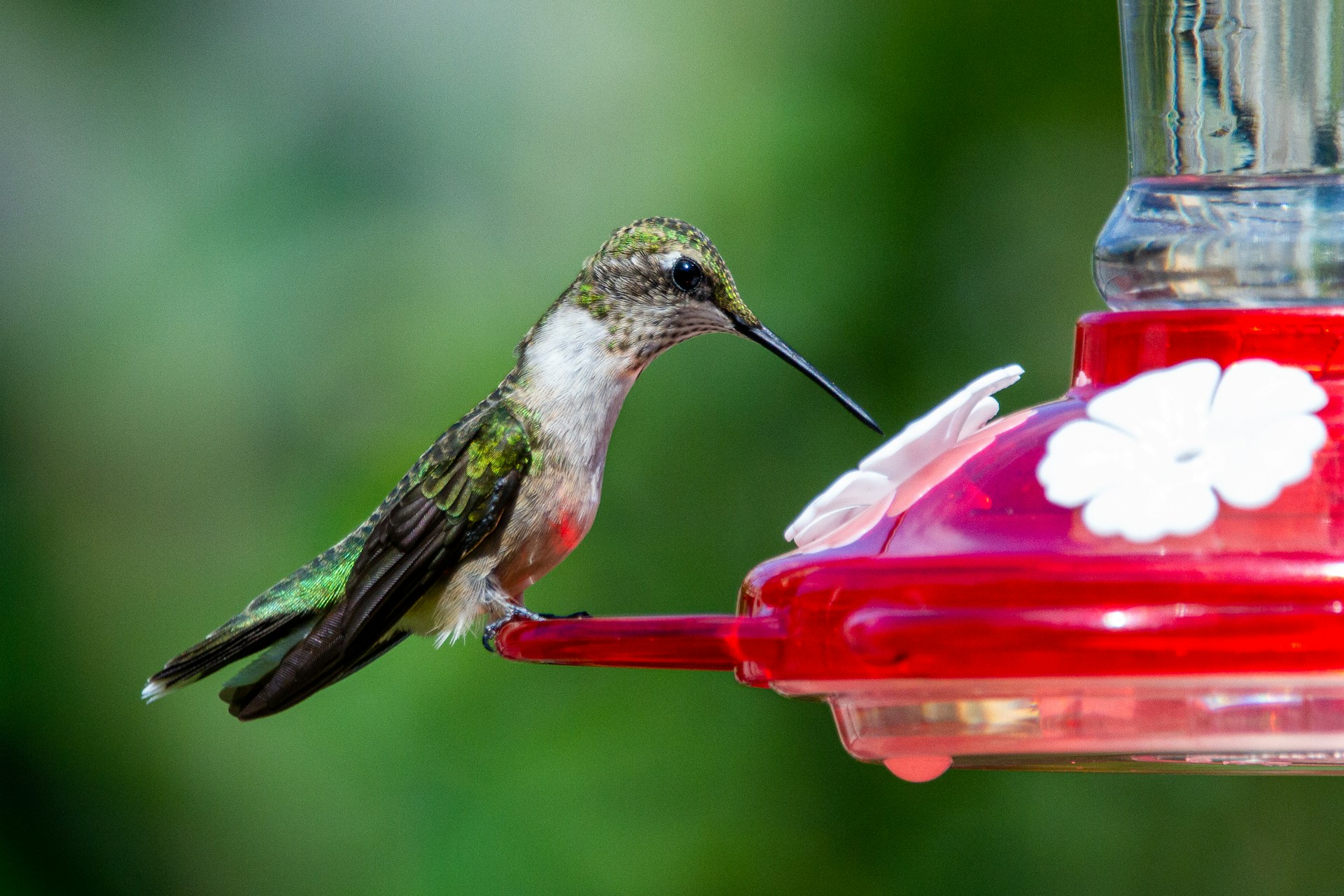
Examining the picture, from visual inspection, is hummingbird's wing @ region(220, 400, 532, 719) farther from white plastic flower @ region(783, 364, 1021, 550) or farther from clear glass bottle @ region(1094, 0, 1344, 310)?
clear glass bottle @ region(1094, 0, 1344, 310)

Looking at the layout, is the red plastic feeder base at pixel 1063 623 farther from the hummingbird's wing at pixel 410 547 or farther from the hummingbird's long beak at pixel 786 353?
the hummingbird's wing at pixel 410 547

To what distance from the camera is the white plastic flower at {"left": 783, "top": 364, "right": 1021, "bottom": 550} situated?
2078 millimetres

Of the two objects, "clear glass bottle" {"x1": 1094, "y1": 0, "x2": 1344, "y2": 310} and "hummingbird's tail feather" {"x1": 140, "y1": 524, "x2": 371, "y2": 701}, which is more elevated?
"clear glass bottle" {"x1": 1094, "y1": 0, "x2": 1344, "y2": 310}

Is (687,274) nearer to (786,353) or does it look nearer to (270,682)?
(786,353)

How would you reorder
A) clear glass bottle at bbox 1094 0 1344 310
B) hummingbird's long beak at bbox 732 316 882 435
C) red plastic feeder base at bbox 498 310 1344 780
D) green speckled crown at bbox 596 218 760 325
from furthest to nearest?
green speckled crown at bbox 596 218 760 325 → hummingbird's long beak at bbox 732 316 882 435 → clear glass bottle at bbox 1094 0 1344 310 → red plastic feeder base at bbox 498 310 1344 780

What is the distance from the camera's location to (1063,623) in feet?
5.30

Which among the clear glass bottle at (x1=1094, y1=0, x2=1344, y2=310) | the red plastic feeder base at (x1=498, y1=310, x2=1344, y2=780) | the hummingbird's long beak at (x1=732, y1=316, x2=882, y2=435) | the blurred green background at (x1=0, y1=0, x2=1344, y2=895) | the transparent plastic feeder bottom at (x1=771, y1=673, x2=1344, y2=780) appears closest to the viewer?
the red plastic feeder base at (x1=498, y1=310, x2=1344, y2=780)

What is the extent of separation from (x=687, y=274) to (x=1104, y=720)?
5.43ft

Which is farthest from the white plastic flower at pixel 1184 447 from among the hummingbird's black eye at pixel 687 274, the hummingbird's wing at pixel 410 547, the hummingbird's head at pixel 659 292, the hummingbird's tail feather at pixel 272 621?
the hummingbird's tail feather at pixel 272 621

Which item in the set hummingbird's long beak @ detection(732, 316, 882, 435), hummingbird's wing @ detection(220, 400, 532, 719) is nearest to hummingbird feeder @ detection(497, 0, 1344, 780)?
hummingbird's long beak @ detection(732, 316, 882, 435)

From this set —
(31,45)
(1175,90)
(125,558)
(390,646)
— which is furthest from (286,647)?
(31,45)

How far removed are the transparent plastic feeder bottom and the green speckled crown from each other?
127cm

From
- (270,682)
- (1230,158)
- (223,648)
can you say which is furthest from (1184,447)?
(223,648)

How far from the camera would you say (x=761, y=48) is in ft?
21.7
